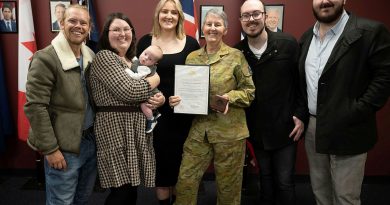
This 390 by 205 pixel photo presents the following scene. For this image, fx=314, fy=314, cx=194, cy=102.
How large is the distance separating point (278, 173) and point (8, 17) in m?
3.19

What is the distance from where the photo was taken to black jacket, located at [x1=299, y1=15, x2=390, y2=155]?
73.0 inches

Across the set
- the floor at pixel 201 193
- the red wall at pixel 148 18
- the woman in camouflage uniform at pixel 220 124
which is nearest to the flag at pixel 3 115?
the red wall at pixel 148 18

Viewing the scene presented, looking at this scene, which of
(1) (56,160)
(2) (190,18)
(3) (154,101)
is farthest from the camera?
(2) (190,18)

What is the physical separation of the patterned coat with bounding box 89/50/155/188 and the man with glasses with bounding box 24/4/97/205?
95 millimetres

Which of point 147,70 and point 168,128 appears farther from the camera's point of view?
point 168,128

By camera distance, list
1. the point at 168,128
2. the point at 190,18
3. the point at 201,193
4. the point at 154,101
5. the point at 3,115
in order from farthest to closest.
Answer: the point at 3,115, the point at 201,193, the point at 190,18, the point at 168,128, the point at 154,101

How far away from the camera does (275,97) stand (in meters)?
2.19

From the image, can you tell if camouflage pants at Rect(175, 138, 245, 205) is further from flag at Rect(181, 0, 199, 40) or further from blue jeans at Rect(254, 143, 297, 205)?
flag at Rect(181, 0, 199, 40)

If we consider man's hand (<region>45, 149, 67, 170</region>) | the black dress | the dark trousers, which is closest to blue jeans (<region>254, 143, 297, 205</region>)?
the black dress

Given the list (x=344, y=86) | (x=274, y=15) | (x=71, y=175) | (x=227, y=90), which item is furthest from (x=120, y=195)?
(x=274, y=15)

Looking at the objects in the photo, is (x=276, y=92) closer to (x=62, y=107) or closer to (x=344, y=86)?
(x=344, y=86)

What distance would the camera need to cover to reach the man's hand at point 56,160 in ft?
5.68

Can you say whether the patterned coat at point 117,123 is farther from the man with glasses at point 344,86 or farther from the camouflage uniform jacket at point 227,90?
the man with glasses at point 344,86

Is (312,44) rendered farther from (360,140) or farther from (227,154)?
(227,154)
